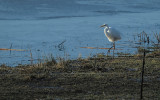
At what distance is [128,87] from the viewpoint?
572 centimetres

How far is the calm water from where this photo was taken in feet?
37.9

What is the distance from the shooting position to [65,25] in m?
16.2

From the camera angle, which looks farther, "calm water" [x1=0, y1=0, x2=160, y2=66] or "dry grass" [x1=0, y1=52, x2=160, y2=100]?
"calm water" [x1=0, y1=0, x2=160, y2=66]

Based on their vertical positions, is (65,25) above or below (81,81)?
above

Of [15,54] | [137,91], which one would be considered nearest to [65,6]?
[15,54]

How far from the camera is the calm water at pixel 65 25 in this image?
11.6m

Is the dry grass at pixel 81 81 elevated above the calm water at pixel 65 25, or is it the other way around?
the calm water at pixel 65 25

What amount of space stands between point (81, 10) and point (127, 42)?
8.44 metres

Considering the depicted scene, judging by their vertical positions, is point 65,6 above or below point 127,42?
above

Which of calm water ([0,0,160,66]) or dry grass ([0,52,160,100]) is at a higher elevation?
calm water ([0,0,160,66])

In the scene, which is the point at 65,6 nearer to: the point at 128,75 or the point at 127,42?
the point at 127,42

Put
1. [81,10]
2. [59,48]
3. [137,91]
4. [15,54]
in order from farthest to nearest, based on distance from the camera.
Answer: [81,10]
[59,48]
[15,54]
[137,91]

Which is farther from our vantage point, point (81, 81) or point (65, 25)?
point (65, 25)

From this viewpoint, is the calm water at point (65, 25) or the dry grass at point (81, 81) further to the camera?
the calm water at point (65, 25)
